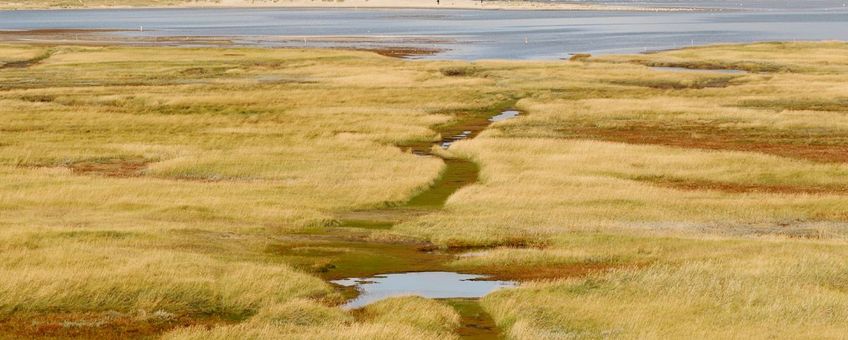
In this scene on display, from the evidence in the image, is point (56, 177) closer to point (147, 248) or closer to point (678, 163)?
point (147, 248)

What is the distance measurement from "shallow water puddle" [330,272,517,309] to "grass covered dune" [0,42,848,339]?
2.38ft

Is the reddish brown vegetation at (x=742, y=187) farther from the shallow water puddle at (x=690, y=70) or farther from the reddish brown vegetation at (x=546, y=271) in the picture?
the shallow water puddle at (x=690, y=70)

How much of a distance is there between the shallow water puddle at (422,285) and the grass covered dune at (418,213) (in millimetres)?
727

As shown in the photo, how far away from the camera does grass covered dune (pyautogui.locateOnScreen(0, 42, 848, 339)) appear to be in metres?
24.0

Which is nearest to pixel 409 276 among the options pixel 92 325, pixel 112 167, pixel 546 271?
pixel 546 271

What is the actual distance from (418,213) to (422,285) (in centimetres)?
980

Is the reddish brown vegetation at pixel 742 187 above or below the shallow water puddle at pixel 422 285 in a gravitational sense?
below

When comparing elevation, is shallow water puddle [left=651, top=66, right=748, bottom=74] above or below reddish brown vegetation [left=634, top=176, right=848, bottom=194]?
below

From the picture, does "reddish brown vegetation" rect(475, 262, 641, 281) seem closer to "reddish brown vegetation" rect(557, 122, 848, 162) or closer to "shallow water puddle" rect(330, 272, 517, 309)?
"shallow water puddle" rect(330, 272, 517, 309)

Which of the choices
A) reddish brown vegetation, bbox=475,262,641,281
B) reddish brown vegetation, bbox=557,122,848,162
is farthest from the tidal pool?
reddish brown vegetation, bbox=475,262,641,281

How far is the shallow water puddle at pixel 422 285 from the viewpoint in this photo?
2616 centimetres

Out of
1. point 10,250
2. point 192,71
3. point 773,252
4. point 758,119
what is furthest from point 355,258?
point 192,71

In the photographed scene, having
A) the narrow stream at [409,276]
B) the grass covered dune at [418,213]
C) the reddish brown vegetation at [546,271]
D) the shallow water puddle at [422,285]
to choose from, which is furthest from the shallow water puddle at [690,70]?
the shallow water puddle at [422,285]

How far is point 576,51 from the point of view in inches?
5192
